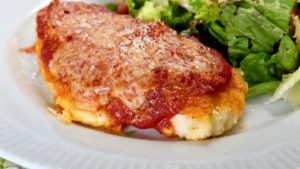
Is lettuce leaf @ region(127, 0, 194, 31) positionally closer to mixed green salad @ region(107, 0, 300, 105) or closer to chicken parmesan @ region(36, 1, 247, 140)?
mixed green salad @ region(107, 0, 300, 105)

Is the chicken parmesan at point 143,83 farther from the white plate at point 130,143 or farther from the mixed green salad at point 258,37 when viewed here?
the mixed green salad at point 258,37

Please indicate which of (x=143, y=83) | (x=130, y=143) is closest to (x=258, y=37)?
(x=143, y=83)

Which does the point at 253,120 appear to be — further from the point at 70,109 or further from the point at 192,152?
the point at 70,109

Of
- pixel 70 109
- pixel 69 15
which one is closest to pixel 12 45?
pixel 69 15

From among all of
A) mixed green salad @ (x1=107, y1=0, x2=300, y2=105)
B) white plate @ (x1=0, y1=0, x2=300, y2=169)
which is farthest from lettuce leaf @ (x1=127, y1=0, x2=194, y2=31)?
white plate @ (x1=0, y1=0, x2=300, y2=169)

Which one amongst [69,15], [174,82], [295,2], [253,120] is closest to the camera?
[174,82]
